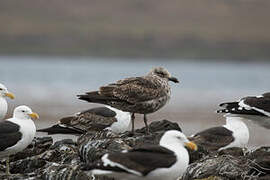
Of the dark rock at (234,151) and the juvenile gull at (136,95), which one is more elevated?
the juvenile gull at (136,95)

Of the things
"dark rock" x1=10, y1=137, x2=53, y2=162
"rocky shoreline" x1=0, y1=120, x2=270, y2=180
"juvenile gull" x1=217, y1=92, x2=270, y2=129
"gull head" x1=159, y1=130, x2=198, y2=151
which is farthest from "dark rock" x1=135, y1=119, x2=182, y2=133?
"gull head" x1=159, y1=130, x2=198, y2=151

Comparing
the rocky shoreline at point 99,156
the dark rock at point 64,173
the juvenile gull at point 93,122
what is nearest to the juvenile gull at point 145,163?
the dark rock at point 64,173

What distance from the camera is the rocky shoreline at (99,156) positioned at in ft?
31.8

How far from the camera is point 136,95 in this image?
37.2ft

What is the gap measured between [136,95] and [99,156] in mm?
1837

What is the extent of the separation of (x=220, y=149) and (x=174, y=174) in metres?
3.60

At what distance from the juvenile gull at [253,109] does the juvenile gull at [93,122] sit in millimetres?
1997

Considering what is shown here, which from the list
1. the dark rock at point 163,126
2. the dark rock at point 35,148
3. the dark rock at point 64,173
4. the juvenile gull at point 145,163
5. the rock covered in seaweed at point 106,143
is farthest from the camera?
the dark rock at point 163,126

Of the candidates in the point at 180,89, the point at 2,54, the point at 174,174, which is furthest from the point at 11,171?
the point at 2,54

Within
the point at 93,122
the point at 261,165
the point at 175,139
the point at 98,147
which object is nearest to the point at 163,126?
the point at 93,122

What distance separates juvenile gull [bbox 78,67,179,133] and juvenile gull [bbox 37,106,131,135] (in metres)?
1.30

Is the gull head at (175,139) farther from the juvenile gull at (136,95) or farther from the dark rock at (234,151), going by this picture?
the dark rock at (234,151)

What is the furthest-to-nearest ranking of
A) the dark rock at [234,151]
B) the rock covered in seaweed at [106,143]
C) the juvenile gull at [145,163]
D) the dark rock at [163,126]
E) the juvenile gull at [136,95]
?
the dark rock at [163,126]
the dark rock at [234,151]
the juvenile gull at [136,95]
the rock covered in seaweed at [106,143]
the juvenile gull at [145,163]

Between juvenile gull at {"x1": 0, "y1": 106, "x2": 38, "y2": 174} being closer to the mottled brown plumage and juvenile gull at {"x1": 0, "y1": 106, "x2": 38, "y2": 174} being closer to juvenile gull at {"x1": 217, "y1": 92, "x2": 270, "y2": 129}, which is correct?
the mottled brown plumage
